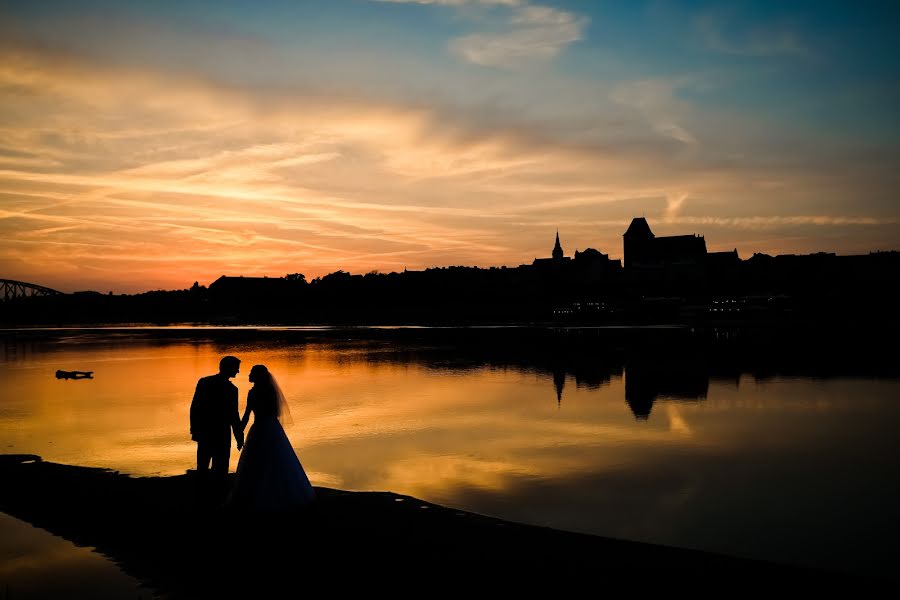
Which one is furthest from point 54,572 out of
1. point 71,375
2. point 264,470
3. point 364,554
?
point 71,375

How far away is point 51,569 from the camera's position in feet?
33.1

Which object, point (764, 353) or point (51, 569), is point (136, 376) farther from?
point (764, 353)

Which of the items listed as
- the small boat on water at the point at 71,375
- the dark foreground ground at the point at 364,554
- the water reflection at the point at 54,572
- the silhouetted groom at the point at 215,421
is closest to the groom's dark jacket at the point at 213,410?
the silhouetted groom at the point at 215,421

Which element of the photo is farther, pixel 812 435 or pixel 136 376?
pixel 136 376

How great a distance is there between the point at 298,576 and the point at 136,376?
42.9 meters

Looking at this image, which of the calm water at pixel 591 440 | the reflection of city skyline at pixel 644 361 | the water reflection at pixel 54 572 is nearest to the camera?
the water reflection at pixel 54 572

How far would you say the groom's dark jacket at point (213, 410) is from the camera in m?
10.8

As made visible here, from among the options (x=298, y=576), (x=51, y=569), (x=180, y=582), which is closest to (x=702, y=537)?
(x=298, y=576)

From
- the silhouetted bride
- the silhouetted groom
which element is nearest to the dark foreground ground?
the silhouetted bride

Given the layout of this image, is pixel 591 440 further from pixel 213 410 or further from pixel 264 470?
pixel 213 410

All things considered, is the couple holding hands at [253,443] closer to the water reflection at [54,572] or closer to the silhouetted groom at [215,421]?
the silhouetted groom at [215,421]

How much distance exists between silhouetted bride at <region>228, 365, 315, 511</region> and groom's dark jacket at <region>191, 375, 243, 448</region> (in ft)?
1.22

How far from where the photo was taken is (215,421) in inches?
431

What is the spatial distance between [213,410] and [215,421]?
19 centimetres
